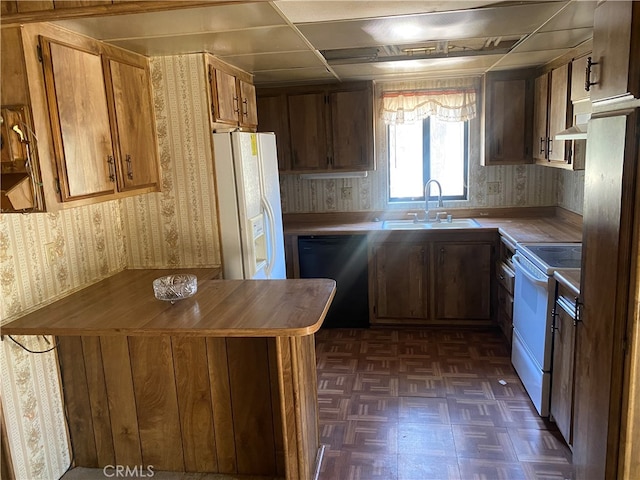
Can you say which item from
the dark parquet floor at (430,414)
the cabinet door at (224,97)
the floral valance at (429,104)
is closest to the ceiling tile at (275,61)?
the cabinet door at (224,97)

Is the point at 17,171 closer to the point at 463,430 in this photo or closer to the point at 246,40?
the point at 246,40

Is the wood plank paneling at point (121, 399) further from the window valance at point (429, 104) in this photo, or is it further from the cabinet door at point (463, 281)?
the window valance at point (429, 104)

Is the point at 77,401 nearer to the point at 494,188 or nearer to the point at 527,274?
the point at 527,274

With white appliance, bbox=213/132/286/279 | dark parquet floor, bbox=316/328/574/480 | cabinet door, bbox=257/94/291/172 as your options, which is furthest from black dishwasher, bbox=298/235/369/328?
white appliance, bbox=213/132/286/279

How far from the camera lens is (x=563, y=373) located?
2432 millimetres

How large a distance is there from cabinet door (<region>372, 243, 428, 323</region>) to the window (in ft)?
2.42

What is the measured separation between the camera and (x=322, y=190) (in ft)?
15.2

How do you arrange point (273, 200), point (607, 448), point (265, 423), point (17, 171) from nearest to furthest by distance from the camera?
point (607, 448) < point (17, 171) < point (265, 423) < point (273, 200)

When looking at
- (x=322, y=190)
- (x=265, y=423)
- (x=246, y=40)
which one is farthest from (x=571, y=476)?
(x=322, y=190)

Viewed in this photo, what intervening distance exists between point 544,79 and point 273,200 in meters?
2.20

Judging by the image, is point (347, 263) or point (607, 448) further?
point (347, 263)

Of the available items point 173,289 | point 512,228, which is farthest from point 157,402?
point 512,228

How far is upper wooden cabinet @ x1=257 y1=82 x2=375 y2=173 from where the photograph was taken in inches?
162

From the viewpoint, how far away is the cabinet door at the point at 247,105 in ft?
10.5
